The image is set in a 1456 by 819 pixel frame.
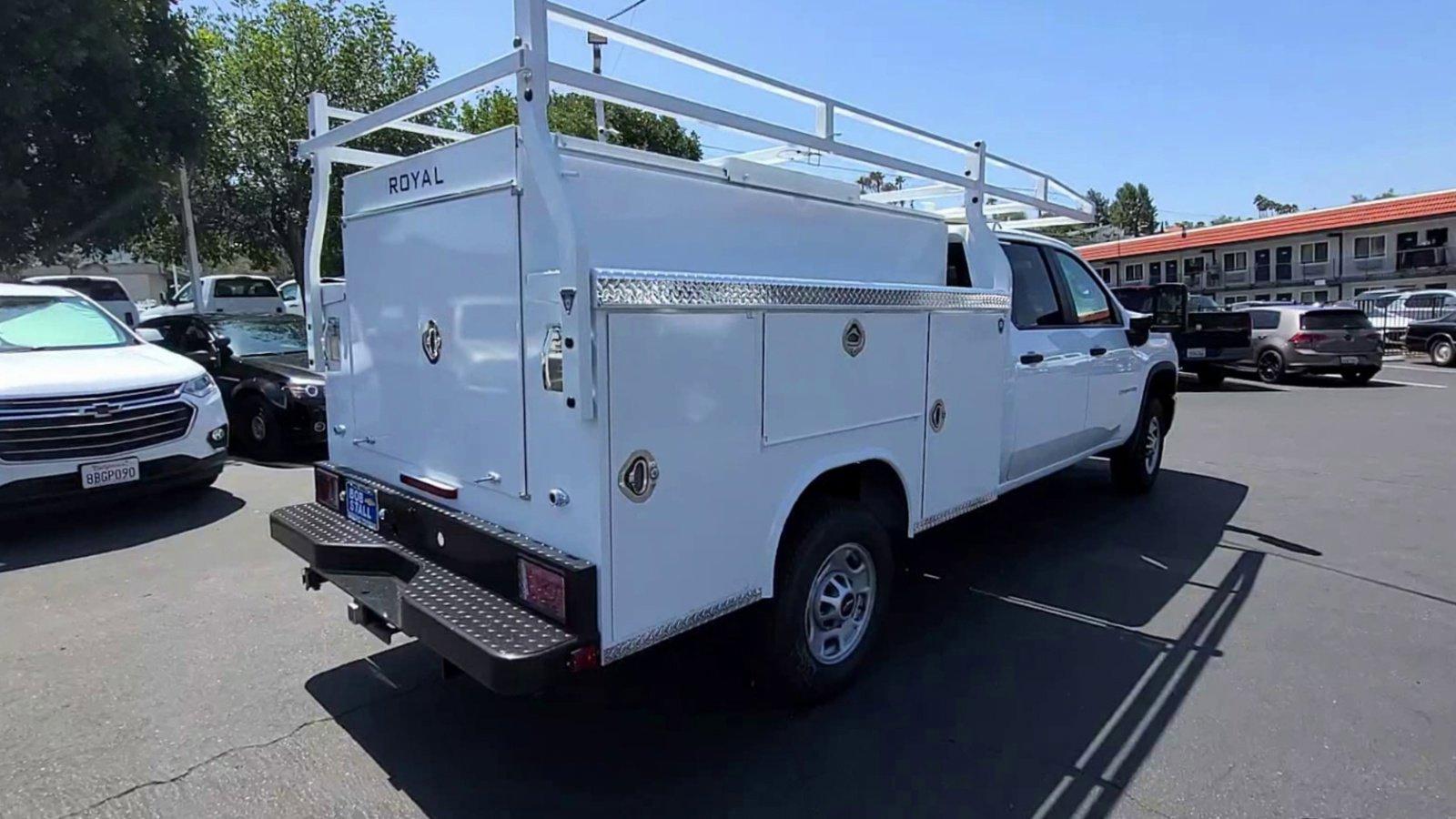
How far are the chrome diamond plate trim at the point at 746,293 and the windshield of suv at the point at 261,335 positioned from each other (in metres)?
8.01

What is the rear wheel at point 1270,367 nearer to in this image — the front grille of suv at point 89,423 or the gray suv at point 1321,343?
the gray suv at point 1321,343

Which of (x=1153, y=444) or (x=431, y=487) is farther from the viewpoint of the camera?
(x=1153, y=444)

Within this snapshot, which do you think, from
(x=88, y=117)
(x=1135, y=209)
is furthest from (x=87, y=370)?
(x=1135, y=209)

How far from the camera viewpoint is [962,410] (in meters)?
4.21

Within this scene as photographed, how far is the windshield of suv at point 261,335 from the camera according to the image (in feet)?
31.8

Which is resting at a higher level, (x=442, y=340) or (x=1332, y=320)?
(x=1332, y=320)

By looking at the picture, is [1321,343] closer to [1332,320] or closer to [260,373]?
[1332,320]

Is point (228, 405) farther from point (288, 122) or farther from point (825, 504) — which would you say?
point (288, 122)

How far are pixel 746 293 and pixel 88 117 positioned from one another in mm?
13947

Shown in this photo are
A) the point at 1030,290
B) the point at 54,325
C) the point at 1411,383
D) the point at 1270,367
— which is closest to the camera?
the point at 1030,290

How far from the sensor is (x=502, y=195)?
289 cm

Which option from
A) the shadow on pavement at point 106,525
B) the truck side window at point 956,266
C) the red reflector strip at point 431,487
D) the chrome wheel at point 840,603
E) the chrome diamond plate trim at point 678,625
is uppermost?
the truck side window at point 956,266

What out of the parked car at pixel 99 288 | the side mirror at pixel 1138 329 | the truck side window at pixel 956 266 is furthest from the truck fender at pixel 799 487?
the parked car at pixel 99 288

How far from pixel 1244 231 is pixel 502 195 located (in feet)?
163
